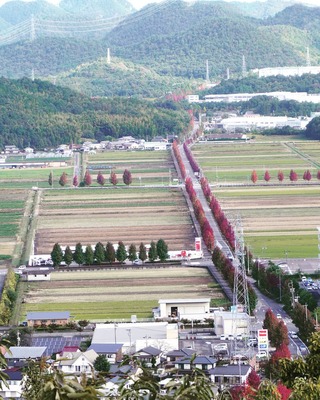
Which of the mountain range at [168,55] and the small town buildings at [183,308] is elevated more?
the mountain range at [168,55]

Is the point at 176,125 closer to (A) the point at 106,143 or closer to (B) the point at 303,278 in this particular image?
(A) the point at 106,143

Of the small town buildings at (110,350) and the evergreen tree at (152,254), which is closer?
the small town buildings at (110,350)

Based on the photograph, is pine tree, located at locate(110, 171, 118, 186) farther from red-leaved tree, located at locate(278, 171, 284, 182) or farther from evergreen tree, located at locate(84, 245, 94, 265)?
evergreen tree, located at locate(84, 245, 94, 265)

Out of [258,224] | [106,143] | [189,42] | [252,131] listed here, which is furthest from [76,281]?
[189,42]

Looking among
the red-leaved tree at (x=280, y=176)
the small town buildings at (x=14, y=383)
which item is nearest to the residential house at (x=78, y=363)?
the small town buildings at (x=14, y=383)

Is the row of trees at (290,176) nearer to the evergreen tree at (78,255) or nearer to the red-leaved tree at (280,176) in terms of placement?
the red-leaved tree at (280,176)

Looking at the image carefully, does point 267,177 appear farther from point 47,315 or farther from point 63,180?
point 47,315
